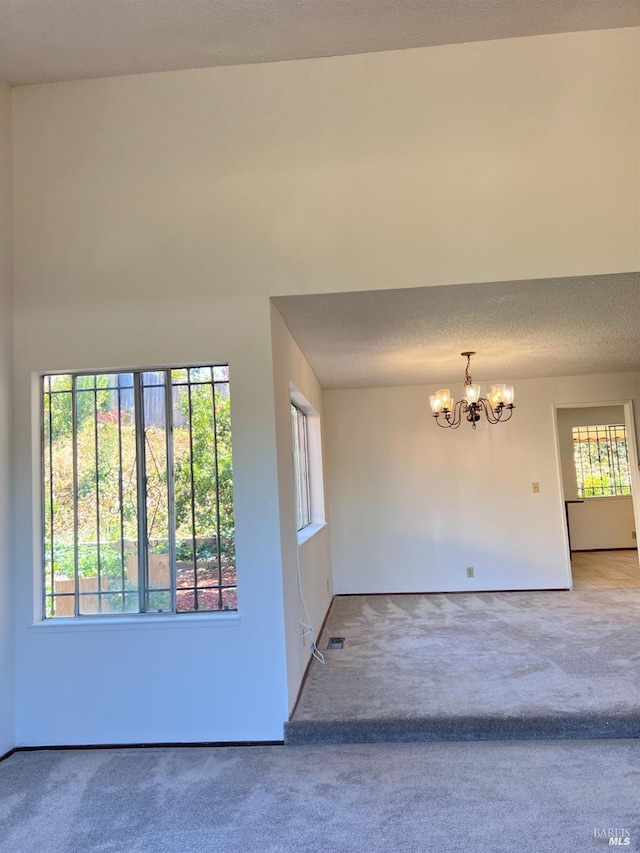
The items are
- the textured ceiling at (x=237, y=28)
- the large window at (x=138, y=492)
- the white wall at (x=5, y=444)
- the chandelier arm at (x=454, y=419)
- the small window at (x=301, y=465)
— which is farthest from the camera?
the chandelier arm at (x=454, y=419)

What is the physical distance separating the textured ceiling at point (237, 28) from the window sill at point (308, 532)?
2929mm

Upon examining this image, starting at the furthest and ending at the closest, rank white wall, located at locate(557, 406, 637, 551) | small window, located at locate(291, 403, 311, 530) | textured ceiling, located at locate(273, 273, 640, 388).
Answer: white wall, located at locate(557, 406, 637, 551) < small window, located at locate(291, 403, 311, 530) < textured ceiling, located at locate(273, 273, 640, 388)

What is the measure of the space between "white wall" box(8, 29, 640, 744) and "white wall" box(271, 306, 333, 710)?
0.08 m

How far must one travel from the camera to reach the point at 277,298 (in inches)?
114

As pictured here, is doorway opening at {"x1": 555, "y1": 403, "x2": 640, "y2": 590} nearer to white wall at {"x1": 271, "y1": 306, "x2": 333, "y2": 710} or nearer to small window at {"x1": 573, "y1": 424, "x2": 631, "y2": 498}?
small window at {"x1": 573, "y1": 424, "x2": 631, "y2": 498}

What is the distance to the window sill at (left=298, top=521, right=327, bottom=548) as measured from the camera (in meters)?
3.75

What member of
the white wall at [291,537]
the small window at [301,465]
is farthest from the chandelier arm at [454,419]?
the white wall at [291,537]

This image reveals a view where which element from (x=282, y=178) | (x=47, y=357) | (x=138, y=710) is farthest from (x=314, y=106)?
(x=138, y=710)

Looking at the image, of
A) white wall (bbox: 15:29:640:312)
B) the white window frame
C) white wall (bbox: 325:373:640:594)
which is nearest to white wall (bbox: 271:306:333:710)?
white wall (bbox: 15:29:640:312)

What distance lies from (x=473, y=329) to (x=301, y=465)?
1.93m

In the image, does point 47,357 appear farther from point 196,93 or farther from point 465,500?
point 465,500

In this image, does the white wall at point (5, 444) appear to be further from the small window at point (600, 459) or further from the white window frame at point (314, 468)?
the small window at point (600, 459)

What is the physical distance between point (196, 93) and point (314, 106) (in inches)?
26.3

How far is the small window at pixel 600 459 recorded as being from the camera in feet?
26.6
